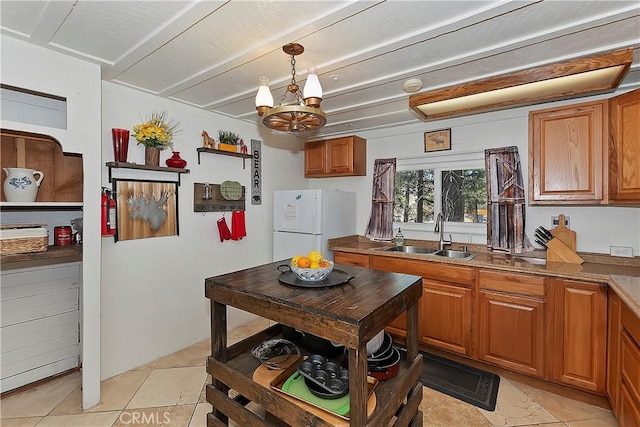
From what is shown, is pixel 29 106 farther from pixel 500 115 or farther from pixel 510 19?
pixel 500 115

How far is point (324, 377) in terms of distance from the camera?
1564mm

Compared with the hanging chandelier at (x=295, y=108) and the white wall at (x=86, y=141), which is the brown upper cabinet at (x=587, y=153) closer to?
the hanging chandelier at (x=295, y=108)

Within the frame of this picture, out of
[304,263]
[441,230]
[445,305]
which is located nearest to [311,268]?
[304,263]

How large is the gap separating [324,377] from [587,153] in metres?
2.51

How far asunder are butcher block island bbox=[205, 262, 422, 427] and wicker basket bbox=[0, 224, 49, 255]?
4.15 feet

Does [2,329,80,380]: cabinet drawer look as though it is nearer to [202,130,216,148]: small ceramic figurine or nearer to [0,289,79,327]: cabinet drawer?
[0,289,79,327]: cabinet drawer

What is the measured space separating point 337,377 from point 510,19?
6.90ft

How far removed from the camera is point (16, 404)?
2.12 metres

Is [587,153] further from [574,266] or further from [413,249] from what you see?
[413,249]

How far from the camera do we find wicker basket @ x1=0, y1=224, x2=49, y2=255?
1.84 m

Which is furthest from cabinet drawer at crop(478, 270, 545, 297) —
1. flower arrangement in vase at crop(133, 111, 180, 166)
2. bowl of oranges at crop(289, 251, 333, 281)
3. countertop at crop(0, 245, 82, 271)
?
countertop at crop(0, 245, 82, 271)

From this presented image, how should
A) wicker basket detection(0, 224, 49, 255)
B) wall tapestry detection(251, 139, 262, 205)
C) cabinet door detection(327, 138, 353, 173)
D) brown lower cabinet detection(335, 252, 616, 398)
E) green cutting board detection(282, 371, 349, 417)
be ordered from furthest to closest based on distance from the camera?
cabinet door detection(327, 138, 353, 173)
wall tapestry detection(251, 139, 262, 205)
brown lower cabinet detection(335, 252, 616, 398)
wicker basket detection(0, 224, 49, 255)
green cutting board detection(282, 371, 349, 417)

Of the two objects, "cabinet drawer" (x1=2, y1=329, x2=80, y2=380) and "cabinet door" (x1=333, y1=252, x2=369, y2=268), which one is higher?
"cabinet door" (x1=333, y1=252, x2=369, y2=268)

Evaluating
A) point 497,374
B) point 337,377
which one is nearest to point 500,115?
point 497,374
